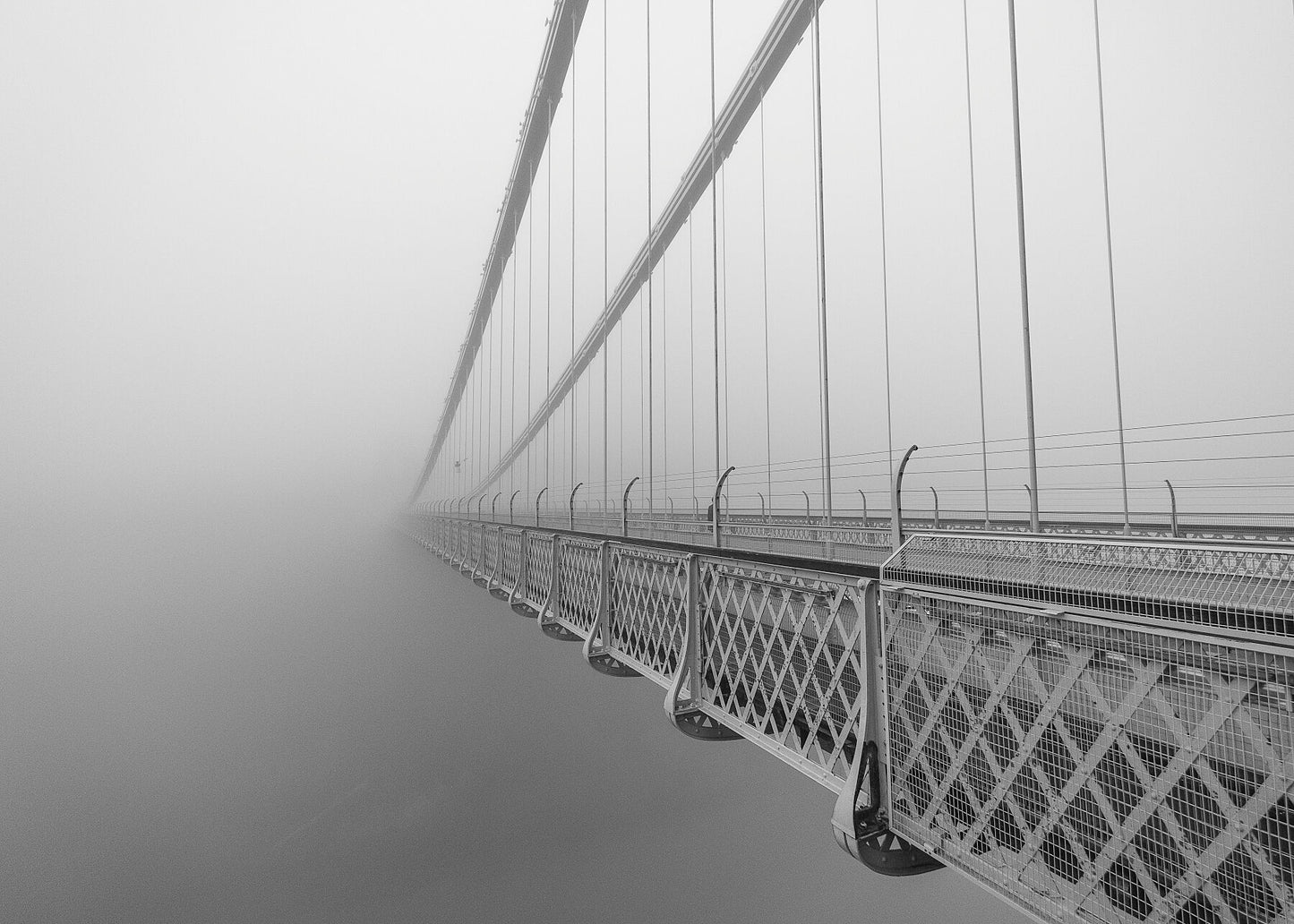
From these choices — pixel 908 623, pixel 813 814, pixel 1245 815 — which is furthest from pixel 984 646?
pixel 813 814

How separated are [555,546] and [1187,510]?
15.3ft

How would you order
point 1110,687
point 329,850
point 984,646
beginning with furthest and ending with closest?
point 329,850, point 984,646, point 1110,687

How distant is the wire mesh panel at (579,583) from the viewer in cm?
449

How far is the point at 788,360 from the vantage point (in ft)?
40.1

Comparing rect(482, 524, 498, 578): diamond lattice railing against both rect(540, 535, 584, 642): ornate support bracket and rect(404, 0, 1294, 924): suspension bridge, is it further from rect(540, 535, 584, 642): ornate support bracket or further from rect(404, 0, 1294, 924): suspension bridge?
rect(540, 535, 584, 642): ornate support bracket

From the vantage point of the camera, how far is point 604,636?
4.24 meters

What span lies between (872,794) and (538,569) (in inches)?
180

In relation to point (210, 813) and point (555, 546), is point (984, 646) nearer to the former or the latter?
point (555, 546)

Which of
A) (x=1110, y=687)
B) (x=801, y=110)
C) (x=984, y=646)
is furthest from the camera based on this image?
(x=801, y=110)

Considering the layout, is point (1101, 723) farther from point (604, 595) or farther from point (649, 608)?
point (604, 595)

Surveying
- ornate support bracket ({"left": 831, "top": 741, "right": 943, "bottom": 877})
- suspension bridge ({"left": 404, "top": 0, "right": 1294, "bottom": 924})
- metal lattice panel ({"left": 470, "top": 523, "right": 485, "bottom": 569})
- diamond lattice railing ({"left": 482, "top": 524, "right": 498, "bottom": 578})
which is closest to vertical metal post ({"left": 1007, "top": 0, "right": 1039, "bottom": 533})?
suspension bridge ({"left": 404, "top": 0, "right": 1294, "bottom": 924})

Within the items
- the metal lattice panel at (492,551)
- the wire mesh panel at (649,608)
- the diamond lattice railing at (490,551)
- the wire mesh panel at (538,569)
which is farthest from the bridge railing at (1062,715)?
the diamond lattice railing at (490,551)

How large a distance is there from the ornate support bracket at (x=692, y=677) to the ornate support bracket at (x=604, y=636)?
1164mm

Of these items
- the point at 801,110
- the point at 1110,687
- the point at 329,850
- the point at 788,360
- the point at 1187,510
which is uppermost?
the point at 801,110
